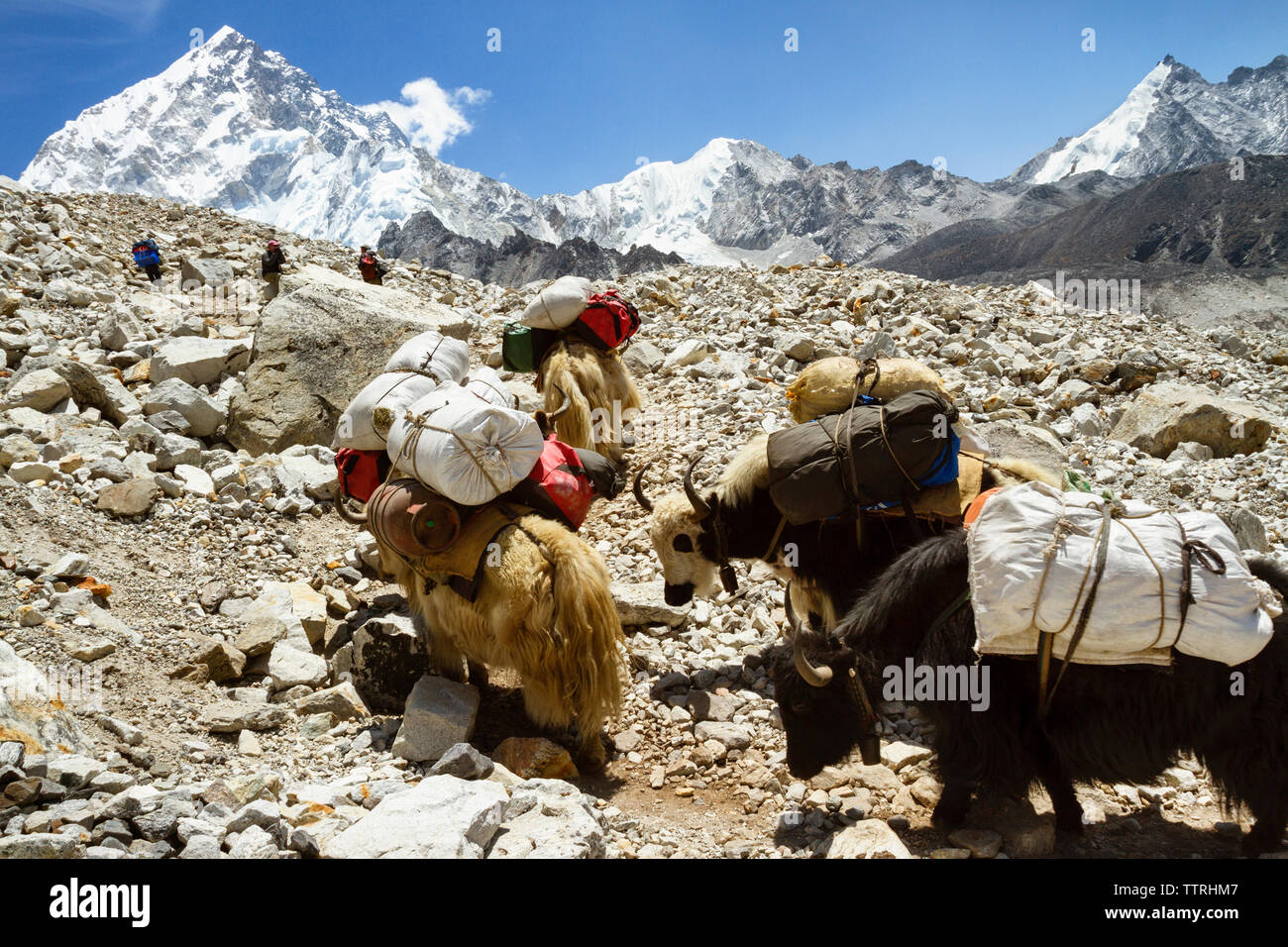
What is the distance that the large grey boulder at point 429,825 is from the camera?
1975 mm

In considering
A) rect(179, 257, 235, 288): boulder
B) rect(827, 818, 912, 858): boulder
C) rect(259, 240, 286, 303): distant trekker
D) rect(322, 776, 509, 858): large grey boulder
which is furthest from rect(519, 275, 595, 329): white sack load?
rect(179, 257, 235, 288): boulder

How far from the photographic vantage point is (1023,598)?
204 cm

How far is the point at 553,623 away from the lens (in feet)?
9.37

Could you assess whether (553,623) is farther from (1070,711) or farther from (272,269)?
(272,269)

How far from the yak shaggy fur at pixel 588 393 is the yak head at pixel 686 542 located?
1.90 meters

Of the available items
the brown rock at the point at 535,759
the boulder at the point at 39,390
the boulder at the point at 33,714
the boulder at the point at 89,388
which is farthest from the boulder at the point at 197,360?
the brown rock at the point at 535,759

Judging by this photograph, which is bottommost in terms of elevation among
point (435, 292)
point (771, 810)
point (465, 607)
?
point (771, 810)

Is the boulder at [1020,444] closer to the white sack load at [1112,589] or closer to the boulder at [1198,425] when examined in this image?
the boulder at [1198,425]

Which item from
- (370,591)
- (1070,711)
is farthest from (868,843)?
(370,591)

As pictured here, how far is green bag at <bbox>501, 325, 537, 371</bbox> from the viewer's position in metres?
5.75

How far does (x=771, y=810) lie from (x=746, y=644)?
1176mm
